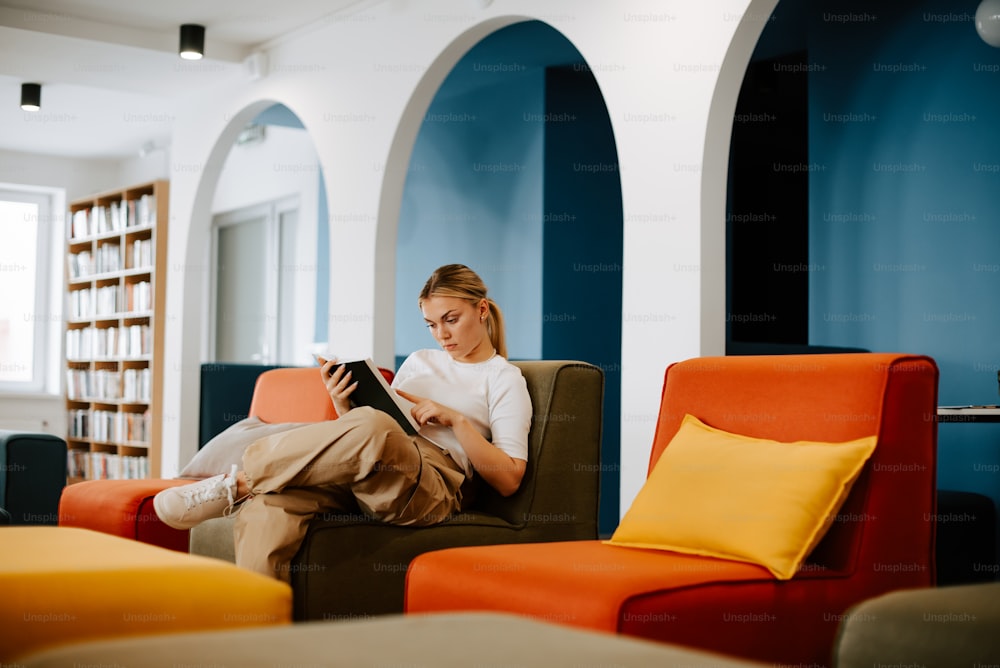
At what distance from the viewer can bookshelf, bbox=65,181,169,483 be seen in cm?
715

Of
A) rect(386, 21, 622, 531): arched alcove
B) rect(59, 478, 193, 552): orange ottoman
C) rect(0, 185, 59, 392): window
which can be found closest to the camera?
rect(59, 478, 193, 552): orange ottoman

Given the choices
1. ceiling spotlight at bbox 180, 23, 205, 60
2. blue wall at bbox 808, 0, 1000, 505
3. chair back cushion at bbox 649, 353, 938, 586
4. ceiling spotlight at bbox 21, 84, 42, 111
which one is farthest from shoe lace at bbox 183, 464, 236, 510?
ceiling spotlight at bbox 21, 84, 42, 111

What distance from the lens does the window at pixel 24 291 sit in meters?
8.69

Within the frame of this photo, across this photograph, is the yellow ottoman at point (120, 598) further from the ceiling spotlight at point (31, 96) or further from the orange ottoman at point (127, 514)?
the ceiling spotlight at point (31, 96)

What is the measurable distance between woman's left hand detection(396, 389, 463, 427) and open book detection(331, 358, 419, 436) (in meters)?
0.02

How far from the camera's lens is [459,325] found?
309 cm

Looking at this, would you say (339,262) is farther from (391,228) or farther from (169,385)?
(169,385)

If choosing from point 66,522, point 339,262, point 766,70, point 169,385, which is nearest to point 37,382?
point 169,385

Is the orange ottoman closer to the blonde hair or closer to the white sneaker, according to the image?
the white sneaker

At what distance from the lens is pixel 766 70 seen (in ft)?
20.6

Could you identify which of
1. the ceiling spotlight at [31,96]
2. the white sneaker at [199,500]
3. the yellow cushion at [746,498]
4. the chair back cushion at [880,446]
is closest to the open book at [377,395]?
the white sneaker at [199,500]

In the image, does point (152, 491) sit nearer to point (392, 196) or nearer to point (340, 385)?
point (340, 385)

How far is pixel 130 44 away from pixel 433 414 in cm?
373

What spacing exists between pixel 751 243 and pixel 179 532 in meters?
4.26
